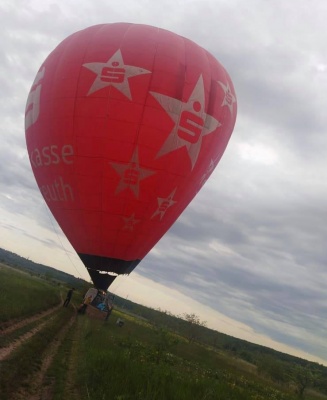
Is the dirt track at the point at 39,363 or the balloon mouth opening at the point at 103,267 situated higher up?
the balloon mouth opening at the point at 103,267

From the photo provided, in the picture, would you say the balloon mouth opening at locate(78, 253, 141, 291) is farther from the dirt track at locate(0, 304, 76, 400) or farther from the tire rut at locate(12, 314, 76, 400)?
the tire rut at locate(12, 314, 76, 400)

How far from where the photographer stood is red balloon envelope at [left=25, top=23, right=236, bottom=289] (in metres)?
18.9

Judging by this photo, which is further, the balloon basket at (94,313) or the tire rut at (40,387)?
the balloon basket at (94,313)

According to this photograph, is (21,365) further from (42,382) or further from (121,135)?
(121,135)

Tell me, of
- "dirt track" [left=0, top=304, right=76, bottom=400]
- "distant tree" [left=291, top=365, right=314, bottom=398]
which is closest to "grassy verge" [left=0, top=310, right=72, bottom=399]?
"dirt track" [left=0, top=304, right=76, bottom=400]

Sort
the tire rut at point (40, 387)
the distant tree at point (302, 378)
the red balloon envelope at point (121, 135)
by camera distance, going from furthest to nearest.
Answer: the distant tree at point (302, 378)
the red balloon envelope at point (121, 135)
the tire rut at point (40, 387)

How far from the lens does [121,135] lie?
18766 millimetres

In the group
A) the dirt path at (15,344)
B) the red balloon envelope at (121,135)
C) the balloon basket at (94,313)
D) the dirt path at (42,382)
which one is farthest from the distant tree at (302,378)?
the dirt path at (42,382)

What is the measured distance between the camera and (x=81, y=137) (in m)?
19.1

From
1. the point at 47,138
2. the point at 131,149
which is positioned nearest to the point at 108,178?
the point at 131,149

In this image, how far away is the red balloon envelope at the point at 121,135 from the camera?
1891cm

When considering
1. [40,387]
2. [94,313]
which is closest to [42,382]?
[40,387]

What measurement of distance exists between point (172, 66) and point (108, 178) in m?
6.79

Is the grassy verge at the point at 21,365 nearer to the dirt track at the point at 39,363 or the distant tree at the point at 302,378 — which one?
the dirt track at the point at 39,363
